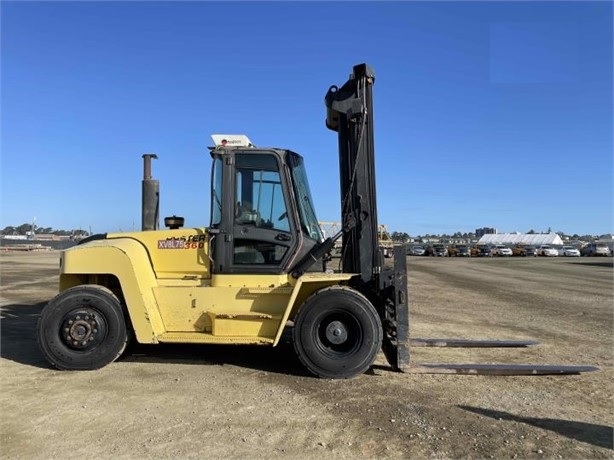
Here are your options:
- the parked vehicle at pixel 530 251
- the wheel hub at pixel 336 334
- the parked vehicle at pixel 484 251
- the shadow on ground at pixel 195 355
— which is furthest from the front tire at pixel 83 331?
the parked vehicle at pixel 530 251

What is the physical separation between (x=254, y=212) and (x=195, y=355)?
2389 mm

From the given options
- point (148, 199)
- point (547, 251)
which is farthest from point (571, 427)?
point (547, 251)

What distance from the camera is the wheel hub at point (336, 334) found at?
259 inches

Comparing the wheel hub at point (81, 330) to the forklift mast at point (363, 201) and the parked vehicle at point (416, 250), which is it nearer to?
the forklift mast at point (363, 201)

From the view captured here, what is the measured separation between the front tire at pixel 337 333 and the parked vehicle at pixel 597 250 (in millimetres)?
72117

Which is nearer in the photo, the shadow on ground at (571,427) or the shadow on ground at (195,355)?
the shadow on ground at (571,427)

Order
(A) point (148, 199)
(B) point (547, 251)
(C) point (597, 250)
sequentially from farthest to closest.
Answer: (B) point (547, 251) → (C) point (597, 250) → (A) point (148, 199)

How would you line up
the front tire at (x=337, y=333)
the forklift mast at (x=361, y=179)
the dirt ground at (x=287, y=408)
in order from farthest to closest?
1. the forklift mast at (x=361, y=179)
2. the front tire at (x=337, y=333)
3. the dirt ground at (x=287, y=408)

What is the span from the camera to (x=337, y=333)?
6582 millimetres

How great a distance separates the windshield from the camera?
7156mm

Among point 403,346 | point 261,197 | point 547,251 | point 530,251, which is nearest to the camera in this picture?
point 403,346

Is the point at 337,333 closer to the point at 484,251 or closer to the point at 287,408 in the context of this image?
the point at 287,408

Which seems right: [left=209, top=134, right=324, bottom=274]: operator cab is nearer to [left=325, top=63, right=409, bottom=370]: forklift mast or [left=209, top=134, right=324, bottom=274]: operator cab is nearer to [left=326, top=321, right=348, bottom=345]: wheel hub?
[left=325, top=63, right=409, bottom=370]: forklift mast

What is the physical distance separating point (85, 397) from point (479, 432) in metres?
4.06
